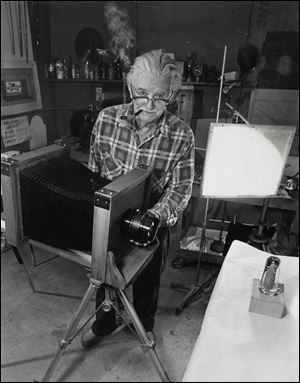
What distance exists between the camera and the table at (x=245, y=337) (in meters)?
0.45

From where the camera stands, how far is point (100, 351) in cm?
97

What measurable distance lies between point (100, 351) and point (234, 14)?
39.3 inches

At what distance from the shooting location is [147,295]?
101cm

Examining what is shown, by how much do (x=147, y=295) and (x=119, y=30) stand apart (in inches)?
30.5

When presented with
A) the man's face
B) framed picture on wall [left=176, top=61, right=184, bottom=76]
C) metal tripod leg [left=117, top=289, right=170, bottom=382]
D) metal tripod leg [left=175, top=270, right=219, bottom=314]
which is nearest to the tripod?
metal tripod leg [left=117, top=289, right=170, bottom=382]

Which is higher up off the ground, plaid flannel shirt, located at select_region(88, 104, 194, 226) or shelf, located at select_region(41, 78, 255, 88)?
shelf, located at select_region(41, 78, 255, 88)

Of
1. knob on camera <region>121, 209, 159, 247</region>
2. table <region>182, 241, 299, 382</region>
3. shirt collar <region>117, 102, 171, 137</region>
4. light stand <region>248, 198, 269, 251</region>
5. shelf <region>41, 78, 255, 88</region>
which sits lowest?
table <region>182, 241, 299, 382</region>

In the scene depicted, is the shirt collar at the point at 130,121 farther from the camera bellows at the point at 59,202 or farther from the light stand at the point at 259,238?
the light stand at the point at 259,238

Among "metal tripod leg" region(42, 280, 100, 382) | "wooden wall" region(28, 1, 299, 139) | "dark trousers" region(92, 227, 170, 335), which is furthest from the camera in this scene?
"dark trousers" region(92, 227, 170, 335)

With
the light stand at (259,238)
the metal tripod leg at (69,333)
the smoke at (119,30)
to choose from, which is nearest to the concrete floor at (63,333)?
the metal tripod leg at (69,333)

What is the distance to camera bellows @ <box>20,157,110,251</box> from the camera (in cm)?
72

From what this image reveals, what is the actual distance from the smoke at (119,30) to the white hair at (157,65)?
6cm

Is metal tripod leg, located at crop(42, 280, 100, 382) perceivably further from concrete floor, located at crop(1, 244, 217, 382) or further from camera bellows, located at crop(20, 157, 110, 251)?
camera bellows, located at crop(20, 157, 110, 251)

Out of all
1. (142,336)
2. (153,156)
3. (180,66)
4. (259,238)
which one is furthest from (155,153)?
(142,336)
